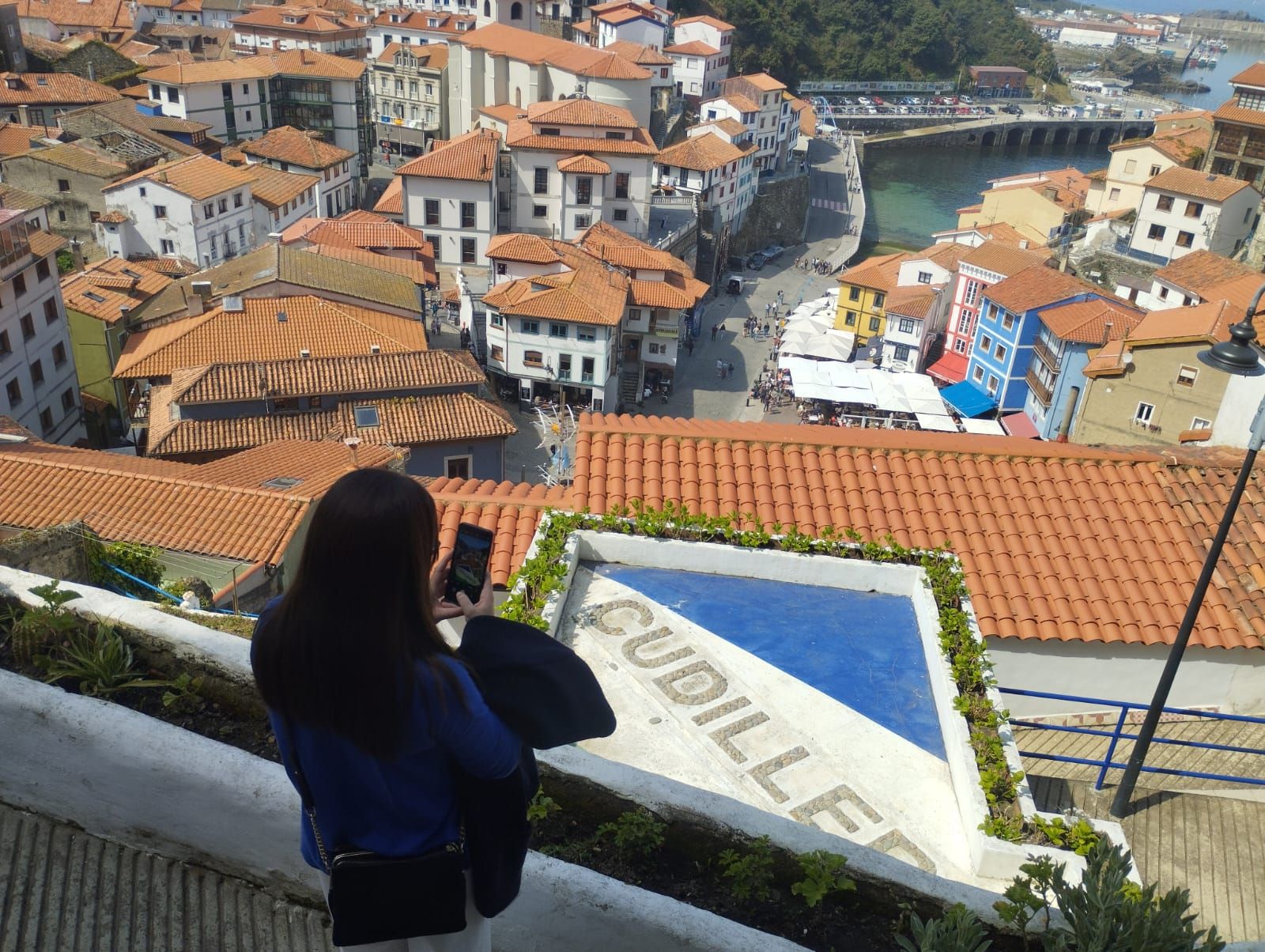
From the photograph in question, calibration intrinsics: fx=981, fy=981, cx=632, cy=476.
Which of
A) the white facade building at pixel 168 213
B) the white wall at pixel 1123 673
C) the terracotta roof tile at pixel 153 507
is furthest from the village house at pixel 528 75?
the white wall at pixel 1123 673

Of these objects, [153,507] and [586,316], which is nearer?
[153,507]

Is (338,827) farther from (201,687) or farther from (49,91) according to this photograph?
(49,91)

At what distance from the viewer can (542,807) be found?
3.70m

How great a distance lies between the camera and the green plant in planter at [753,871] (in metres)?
3.60

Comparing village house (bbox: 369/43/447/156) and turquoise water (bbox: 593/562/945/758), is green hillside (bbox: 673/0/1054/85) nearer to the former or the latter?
village house (bbox: 369/43/447/156)

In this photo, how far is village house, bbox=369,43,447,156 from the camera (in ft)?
204

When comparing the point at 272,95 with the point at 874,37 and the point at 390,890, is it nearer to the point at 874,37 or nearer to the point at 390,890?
the point at 390,890

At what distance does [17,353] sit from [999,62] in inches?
A: 4929

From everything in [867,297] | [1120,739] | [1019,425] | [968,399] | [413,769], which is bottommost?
[968,399]

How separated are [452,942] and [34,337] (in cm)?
2924

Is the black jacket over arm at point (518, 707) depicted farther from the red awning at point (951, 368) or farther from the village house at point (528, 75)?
the village house at point (528, 75)

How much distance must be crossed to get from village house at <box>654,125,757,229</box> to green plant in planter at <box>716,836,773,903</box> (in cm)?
5353

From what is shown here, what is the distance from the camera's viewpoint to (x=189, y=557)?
14.1 metres

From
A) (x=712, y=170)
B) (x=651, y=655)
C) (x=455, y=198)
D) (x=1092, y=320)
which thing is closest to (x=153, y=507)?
(x=651, y=655)
